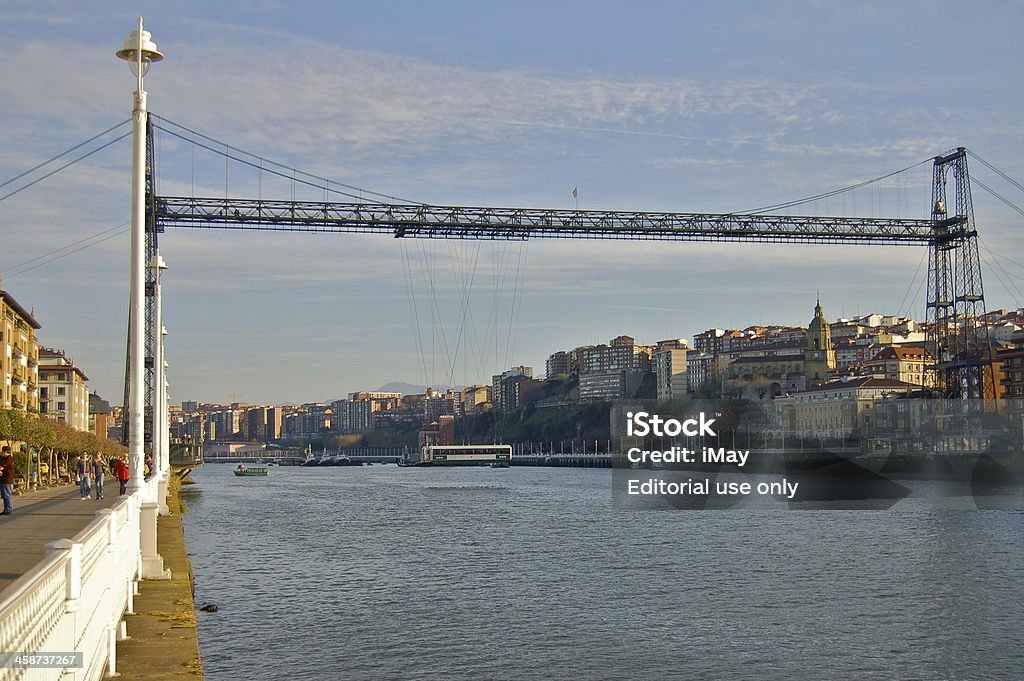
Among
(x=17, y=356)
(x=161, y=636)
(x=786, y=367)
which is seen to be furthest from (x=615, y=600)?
(x=786, y=367)

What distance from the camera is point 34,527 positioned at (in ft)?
53.5

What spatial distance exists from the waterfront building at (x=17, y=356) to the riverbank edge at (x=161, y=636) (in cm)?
4770

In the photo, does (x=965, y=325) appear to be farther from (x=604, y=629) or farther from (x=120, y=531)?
(x=120, y=531)

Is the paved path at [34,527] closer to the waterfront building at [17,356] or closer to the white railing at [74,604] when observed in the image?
the white railing at [74,604]

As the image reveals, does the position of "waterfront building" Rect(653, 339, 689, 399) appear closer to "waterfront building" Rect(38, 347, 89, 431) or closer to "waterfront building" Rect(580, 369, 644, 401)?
"waterfront building" Rect(580, 369, 644, 401)

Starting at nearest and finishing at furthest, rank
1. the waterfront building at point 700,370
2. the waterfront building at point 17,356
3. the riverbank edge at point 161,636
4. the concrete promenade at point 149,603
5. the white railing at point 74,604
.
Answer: the white railing at point 74,604, the riverbank edge at point 161,636, the concrete promenade at point 149,603, the waterfront building at point 17,356, the waterfront building at point 700,370

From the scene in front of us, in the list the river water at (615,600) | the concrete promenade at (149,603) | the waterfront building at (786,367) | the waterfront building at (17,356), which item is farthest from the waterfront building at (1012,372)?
the concrete promenade at (149,603)

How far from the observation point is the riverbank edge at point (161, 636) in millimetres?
8547

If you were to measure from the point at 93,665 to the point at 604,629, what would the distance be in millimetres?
11111

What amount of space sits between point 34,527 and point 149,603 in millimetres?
5828

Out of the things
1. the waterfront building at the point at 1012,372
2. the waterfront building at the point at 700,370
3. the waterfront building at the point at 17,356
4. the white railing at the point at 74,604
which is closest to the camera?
the white railing at the point at 74,604

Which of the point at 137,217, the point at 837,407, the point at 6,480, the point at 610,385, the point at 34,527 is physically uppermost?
the point at 610,385

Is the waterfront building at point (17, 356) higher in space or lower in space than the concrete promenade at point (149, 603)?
higher

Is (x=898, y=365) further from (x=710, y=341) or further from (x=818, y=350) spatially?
(x=710, y=341)
